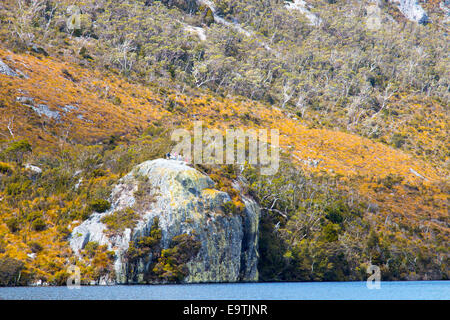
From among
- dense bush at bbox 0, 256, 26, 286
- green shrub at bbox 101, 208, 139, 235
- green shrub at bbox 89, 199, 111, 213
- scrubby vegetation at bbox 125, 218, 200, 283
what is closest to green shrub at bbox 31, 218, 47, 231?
green shrub at bbox 89, 199, 111, 213

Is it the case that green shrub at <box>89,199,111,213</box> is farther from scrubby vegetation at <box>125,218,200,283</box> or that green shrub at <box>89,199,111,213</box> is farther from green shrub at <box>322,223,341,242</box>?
green shrub at <box>322,223,341,242</box>

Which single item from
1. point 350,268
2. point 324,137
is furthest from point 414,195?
point 350,268

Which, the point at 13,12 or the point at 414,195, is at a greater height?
the point at 13,12

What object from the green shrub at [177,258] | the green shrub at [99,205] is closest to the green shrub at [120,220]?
the green shrub at [99,205]

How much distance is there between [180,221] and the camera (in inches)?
1973

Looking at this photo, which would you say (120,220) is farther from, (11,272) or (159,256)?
(11,272)

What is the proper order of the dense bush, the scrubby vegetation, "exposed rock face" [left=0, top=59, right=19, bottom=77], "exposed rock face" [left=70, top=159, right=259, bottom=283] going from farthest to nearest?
"exposed rock face" [left=0, top=59, right=19, bottom=77] → "exposed rock face" [left=70, top=159, right=259, bottom=283] → the scrubby vegetation → the dense bush

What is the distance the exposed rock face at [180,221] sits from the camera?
4738 cm

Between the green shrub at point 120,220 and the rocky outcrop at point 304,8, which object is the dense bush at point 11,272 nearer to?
the green shrub at point 120,220

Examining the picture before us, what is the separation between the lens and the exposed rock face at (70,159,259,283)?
47375 mm

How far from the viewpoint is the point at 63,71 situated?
85.1 meters

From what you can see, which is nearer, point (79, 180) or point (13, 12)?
point (79, 180)

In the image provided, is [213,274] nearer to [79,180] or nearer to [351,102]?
[79,180]

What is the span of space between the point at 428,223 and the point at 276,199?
3635 cm
